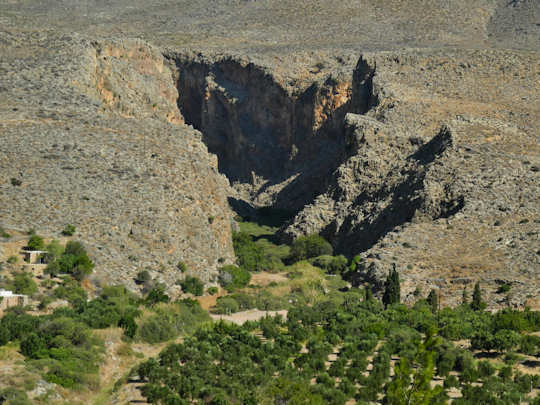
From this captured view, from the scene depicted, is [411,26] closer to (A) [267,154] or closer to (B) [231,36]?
(B) [231,36]

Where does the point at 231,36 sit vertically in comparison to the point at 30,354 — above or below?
above

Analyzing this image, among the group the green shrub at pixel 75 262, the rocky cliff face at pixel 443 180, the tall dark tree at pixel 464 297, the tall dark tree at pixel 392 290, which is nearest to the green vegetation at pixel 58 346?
the green shrub at pixel 75 262

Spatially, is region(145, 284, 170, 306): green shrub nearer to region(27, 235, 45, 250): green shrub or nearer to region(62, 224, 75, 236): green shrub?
region(62, 224, 75, 236): green shrub

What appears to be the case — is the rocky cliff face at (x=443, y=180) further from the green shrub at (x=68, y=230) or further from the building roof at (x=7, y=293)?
the building roof at (x=7, y=293)

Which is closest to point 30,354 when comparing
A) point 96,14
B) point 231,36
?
point 231,36

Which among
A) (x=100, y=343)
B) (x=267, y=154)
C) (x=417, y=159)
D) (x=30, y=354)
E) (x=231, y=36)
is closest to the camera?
(x=30, y=354)

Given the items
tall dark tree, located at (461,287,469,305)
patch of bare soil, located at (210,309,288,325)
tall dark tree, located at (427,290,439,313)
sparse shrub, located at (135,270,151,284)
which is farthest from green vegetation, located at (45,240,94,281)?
tall dark tree, located at (461,287,469,305)

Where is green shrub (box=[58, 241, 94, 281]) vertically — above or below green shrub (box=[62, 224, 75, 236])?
below

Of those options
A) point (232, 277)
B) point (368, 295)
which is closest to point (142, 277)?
point (232, 277)
